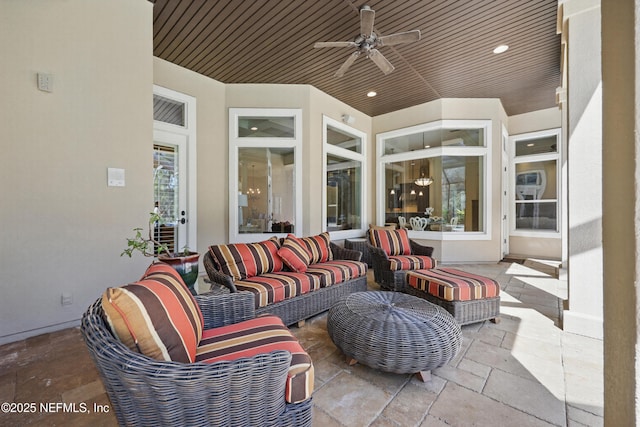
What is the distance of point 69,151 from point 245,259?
195cm

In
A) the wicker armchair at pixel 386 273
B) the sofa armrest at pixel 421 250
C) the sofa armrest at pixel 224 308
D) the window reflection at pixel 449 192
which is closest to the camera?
the sofa armrest at pixel 224 308

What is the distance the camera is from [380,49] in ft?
12.9

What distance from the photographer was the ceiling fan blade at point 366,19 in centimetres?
279

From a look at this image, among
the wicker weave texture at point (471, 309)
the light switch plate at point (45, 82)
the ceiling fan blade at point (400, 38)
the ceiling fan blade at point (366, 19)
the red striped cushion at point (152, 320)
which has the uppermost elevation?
the ceiling fan blade at point (366, 19)

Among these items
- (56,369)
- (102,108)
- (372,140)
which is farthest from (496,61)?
(56,369)

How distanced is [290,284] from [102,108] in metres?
2.61

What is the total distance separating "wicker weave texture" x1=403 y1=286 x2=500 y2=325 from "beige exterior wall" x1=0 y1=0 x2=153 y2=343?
3.28 m

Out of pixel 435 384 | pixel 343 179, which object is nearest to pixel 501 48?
pixel 343 179

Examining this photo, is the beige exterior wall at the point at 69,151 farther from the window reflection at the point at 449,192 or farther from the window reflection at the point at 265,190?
the window reflection at the point at 449,192

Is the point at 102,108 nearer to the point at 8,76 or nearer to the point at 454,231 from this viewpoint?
the point at 8,76

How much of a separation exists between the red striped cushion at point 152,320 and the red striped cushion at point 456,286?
2.21 metres

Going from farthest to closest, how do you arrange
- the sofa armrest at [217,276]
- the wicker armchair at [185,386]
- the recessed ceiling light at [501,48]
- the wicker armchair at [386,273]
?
the recessed ceiling light at [501,48] → the wicker armchair at [386,273] → the sofa armrest at [217,276] → the wicker armchair at [185,386]

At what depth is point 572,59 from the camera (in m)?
2.55

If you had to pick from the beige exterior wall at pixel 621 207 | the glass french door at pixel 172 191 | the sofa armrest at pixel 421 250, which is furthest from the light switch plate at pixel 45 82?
the sofa armrest at pixel 421 250
